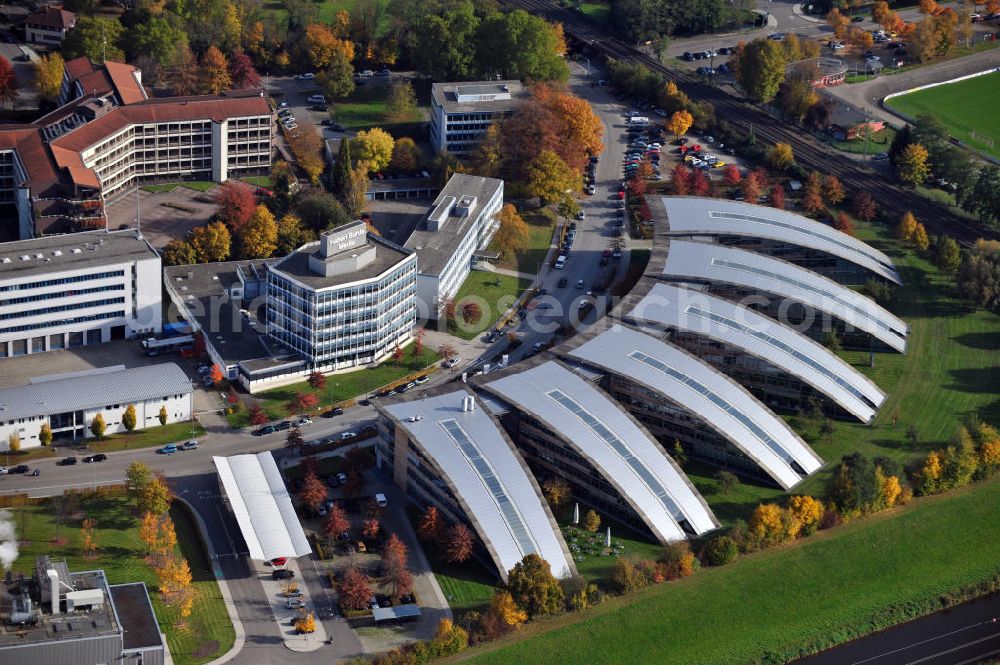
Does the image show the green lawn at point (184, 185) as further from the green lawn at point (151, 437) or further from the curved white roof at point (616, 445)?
the curved white roof at point (616, 445)

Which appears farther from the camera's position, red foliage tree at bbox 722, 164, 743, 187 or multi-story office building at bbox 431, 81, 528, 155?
multi-story office building at bbox 431, 81, 528, 155

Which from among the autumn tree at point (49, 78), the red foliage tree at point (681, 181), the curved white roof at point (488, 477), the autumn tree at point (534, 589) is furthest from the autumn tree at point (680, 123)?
the autumn tree at point (534, 589)

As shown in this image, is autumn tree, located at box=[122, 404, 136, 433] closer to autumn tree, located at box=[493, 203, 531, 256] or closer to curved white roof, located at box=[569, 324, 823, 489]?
curved white roof, located at box=[569, 324, 823, 489]

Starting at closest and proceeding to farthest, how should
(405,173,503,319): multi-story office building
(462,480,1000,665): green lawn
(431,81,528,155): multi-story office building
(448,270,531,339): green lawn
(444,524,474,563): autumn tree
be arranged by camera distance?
(462,480,1000,665): green lawn
(444,524,474,563): autumn tree
(448,270,531,339): green lawn
(405,173,503,319): multi-story office building
(431,81,528,155): multi-story office building

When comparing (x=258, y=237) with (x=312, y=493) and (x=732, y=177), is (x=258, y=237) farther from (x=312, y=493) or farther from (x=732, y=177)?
(x=732, y=177)

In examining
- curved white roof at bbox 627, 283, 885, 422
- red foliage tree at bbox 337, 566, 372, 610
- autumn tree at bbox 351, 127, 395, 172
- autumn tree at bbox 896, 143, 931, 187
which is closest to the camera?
red foliage tree at bbox 337, 566, 372, 610

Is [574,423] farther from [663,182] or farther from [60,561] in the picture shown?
[663,182]

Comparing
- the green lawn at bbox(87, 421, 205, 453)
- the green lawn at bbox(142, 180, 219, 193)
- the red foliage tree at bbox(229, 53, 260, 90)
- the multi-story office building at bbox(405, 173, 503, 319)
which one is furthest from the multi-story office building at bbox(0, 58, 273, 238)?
the green lawn at bbox(87, 421, 205, 453)
